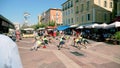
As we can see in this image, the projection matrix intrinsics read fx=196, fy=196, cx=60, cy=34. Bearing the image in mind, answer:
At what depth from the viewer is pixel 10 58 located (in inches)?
47.8

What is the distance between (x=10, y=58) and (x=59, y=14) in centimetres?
9409

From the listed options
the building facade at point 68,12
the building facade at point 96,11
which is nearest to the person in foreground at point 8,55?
the building facade at point 96,11

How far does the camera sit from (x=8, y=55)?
1.21 meters

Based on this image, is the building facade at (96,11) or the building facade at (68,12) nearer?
the building facade at (96,11)

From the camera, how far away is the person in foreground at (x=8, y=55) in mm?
1181

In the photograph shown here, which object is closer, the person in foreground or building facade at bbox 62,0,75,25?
the person in foreground

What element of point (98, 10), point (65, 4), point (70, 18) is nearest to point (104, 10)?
point (98, 10)

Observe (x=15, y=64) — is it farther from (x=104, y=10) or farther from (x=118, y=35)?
(x=104, y=10)

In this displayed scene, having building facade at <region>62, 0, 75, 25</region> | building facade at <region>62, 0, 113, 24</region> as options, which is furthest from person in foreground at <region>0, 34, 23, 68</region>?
building facade at <region>62, 0, 75, 25</region>

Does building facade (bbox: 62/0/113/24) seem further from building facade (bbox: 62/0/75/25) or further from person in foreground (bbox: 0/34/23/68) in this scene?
person in foreground (bbox: 0/34/23/68)

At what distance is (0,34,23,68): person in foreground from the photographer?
46.5 inches

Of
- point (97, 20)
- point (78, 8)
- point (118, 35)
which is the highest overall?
point (78, 8)

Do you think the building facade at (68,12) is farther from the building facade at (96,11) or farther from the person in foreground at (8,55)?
the person in foreground at (8,55)

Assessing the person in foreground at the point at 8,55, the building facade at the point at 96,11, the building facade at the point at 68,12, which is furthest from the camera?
the building facade at the point at 68,12
